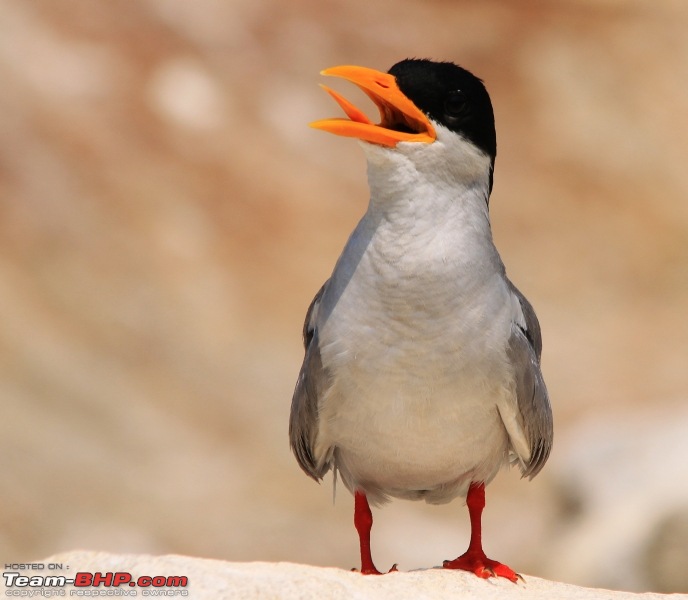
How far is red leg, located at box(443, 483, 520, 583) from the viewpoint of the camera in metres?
6.62

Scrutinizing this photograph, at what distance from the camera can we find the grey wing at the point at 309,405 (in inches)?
262

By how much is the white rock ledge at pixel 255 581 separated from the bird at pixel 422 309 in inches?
31.4

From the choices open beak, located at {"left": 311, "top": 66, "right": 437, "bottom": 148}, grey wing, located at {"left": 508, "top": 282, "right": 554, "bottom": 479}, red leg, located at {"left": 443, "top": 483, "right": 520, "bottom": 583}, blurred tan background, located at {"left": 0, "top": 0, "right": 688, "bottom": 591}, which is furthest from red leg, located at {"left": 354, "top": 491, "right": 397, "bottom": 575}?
blurred tan background, located at {"left": 0, "top": 0, "right": 688, "bottom": 591}

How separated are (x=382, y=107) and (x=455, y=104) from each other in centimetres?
41

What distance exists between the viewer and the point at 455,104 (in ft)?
20.7

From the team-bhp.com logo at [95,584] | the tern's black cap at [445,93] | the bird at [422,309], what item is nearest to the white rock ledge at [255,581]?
the team-bhp.com logo at [95,584]

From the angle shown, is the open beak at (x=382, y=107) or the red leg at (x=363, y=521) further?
the red leg at (x=363, y=521)

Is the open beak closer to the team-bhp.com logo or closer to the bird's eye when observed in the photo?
the bird's eye

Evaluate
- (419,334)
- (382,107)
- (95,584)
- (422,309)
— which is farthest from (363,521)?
(382,107)

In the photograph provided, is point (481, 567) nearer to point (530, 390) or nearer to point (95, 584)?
point (530, 390)

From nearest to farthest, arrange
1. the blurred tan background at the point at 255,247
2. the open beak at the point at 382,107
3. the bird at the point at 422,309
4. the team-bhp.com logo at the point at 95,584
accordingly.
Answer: the team-bhp.com logo at the point at 95,584 < the open beak at the point at 382,107 < the bird at the point at 422,309 < the blurred tan background at the point at 255,247

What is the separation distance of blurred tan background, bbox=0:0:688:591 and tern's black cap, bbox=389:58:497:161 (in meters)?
7.03

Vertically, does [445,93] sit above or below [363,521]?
above

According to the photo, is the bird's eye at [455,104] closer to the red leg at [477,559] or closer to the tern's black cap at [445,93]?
the tern's black cap at [445,93]
